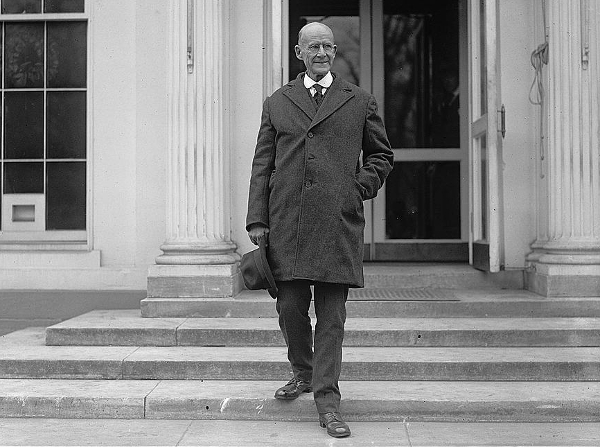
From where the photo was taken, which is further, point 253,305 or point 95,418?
point 253,305

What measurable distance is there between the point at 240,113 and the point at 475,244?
8.43 feet

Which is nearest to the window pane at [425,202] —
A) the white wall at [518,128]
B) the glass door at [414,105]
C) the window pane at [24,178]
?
the glass door at [414,105]

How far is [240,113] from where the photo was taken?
25.9ft

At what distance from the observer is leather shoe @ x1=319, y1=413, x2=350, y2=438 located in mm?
4613

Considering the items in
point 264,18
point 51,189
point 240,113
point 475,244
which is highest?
point 264,18

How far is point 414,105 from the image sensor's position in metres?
9.77

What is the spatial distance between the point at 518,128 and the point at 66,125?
4388mm

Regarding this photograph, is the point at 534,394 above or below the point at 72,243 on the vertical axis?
below

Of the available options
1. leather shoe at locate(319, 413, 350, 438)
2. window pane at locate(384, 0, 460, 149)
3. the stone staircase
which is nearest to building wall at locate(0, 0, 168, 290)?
the stone staircase

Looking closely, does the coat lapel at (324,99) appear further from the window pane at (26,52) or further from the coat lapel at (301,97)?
the window pane at (26,52)

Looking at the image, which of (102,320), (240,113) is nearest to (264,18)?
(240,113)

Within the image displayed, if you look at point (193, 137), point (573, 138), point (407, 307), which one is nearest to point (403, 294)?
point (407, 307)

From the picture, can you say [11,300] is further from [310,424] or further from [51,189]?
[310,424]

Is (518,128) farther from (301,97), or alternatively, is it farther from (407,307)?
(301,97)
